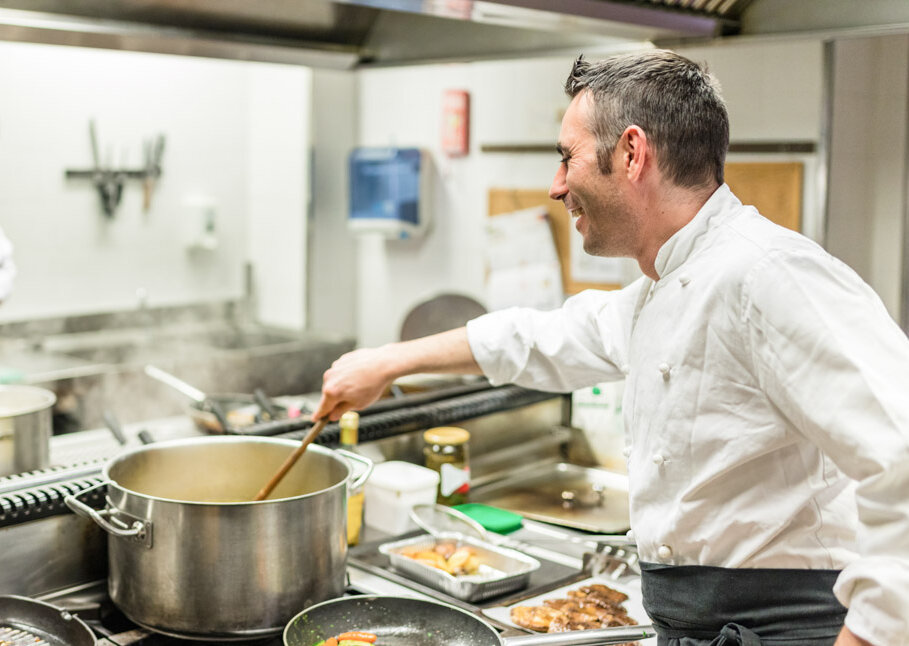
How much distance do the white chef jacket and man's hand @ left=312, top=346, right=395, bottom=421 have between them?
443 millimetres

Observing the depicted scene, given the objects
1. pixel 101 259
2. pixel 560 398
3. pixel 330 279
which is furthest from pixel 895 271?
pixel 101 259

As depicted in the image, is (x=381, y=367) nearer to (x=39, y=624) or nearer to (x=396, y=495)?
(x=396, y=495)

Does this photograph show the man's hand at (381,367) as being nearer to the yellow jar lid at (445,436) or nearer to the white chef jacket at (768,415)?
the white chef jacket at (768,415)

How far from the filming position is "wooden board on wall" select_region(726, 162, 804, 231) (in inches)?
115

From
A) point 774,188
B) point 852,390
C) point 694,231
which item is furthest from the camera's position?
point 774,188

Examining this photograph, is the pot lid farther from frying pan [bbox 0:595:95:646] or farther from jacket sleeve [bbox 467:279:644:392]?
frying pan [bbox 0:595:95:646]

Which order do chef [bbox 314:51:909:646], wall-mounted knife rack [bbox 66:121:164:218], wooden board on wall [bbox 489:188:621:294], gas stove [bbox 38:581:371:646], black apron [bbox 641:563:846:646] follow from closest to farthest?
chef [bbox 314:51:909:646] < black apron [bbox 641:563:846:646] < gas stove [bbox 38:581:371:646] < wooden board on wall [bbox 489:188:621:294] < wall-mounted knife rack [bbox 66:121:164:218]

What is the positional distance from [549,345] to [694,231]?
1.41ft

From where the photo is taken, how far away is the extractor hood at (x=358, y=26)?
93.6 inches

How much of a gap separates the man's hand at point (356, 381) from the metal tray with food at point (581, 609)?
47 cm

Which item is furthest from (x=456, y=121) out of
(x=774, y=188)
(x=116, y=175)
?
(x=116, y=175)


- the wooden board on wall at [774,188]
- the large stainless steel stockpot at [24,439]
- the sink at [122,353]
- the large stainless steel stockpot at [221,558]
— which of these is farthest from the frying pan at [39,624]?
the sink at [122,353]

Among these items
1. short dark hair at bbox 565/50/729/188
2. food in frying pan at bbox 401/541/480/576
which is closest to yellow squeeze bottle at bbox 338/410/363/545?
food in frying pan at bbox 401/541/480/576

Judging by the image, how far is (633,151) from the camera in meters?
1.36
